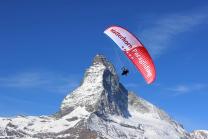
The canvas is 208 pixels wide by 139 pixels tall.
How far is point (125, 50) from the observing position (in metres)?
91.8

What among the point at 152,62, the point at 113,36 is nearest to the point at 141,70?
the point at 152,62

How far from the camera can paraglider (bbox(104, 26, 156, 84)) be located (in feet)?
291

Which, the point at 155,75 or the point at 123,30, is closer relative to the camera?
the point at 155,75

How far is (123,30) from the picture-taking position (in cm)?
9375

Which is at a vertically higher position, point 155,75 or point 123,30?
point 123,30

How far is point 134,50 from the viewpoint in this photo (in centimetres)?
9094

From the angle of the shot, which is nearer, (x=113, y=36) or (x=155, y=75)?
(x=155, y=75)

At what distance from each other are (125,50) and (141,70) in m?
4.53

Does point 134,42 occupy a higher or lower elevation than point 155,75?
higher

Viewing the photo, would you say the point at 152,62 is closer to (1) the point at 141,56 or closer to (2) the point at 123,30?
(1) the point at 141,56

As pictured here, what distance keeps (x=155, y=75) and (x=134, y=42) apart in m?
6.87

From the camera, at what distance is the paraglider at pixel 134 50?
8881 centimetres

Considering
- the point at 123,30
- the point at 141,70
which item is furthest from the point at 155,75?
the point at 123,30

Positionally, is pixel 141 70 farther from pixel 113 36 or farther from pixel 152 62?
pixel 113 36
